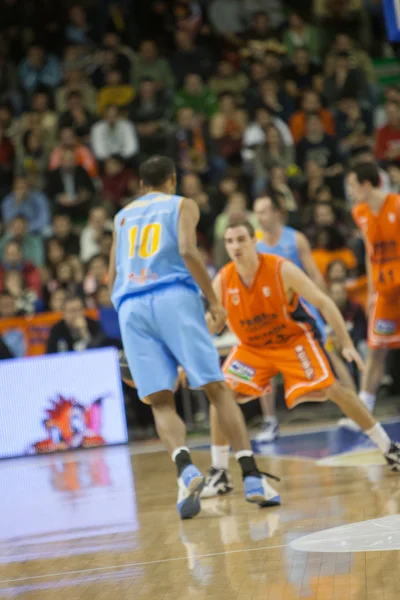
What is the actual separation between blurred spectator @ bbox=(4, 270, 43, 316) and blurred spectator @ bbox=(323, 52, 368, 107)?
4.89 metres

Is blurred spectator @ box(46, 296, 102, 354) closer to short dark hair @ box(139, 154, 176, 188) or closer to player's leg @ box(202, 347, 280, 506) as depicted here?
player's leg @ box(202, 347, 280, 506)

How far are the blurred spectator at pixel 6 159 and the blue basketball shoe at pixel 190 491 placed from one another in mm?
9025

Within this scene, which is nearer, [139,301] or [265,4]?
[139,301]

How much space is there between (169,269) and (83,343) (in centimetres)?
491

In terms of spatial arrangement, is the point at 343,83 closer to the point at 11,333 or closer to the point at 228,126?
the point at 228,126

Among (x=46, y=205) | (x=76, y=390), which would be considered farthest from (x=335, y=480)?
(x=46, y=205)

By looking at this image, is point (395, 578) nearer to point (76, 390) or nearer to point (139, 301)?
point (139, 301)

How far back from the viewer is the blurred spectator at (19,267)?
11570mm

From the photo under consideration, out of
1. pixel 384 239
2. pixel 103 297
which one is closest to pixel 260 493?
pixel 384 239

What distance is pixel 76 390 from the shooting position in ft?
29.7

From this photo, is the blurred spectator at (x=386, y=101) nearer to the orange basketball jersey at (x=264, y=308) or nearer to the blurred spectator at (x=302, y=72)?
the blurred spectator at (x=302, y=72)

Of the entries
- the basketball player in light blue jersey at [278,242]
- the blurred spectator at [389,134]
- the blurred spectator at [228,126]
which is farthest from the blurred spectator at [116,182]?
the basketball player in light blue jersey at [278,242]

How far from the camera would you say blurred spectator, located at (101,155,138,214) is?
12.6 meters

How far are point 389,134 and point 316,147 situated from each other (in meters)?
0.93
